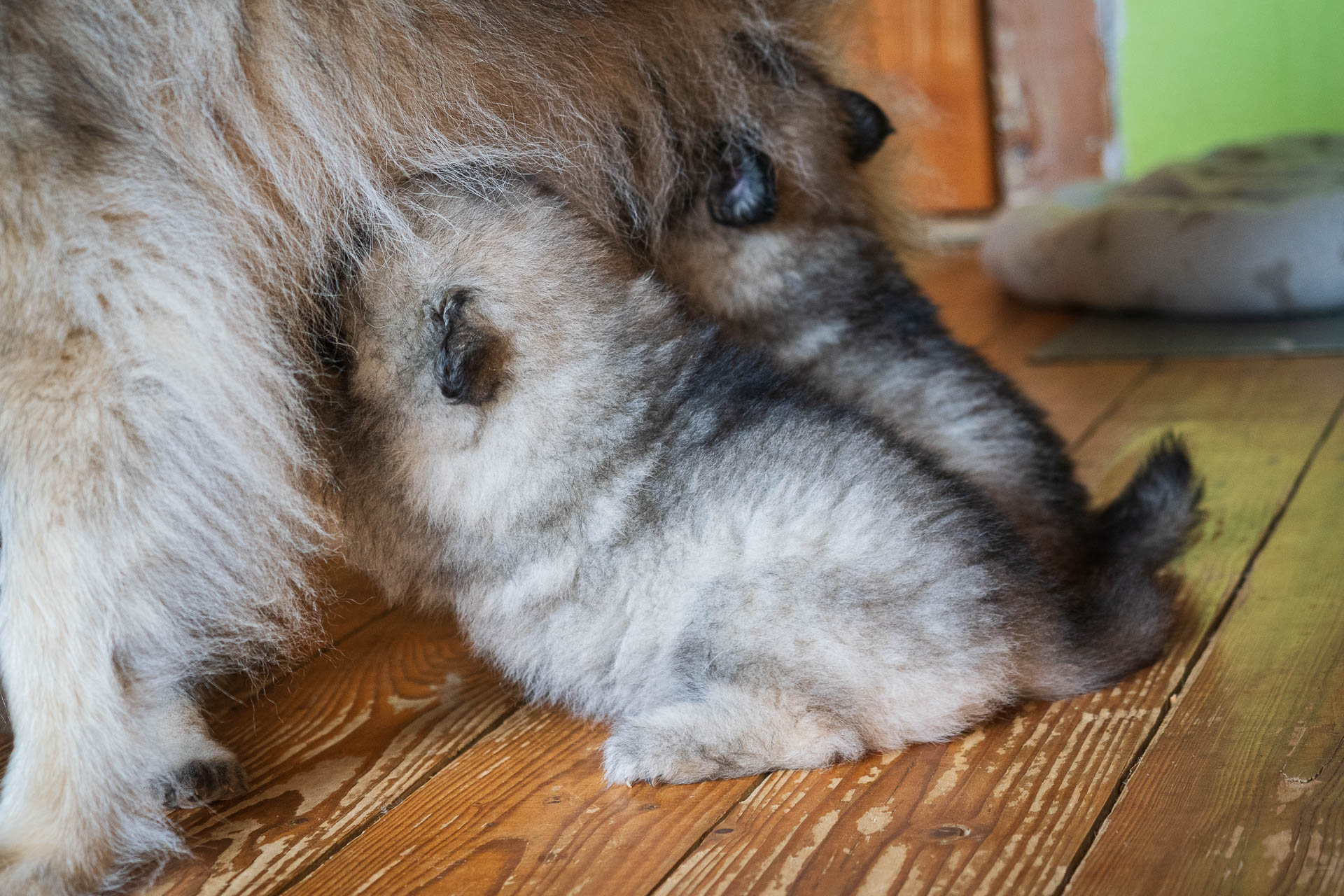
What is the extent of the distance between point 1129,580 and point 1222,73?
2.72m

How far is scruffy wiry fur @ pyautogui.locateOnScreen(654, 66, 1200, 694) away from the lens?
1.58 m

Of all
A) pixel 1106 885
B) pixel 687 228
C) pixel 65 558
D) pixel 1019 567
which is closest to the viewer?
pixel 1106 885

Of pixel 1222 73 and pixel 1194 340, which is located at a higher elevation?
pixel 1222 73

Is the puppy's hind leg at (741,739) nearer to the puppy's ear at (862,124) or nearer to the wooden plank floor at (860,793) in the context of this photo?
the wooden plank floor at (860,793)

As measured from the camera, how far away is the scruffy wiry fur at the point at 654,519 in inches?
48.4

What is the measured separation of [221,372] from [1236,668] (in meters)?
1.08

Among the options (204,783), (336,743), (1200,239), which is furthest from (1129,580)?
(1200,239)

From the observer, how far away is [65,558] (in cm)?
117

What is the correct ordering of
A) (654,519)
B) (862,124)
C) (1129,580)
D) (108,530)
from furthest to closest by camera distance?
(862,124) → (1129,580) → (654,519) → (108,530)

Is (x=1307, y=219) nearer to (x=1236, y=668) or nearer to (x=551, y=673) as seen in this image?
(x=1236, y=668)

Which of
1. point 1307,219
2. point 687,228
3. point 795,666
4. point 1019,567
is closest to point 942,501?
point 1019,567

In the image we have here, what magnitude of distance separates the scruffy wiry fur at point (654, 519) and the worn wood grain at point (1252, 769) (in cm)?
15

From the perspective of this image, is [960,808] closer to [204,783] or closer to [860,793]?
[860,793]

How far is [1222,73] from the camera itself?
12.0 ft
